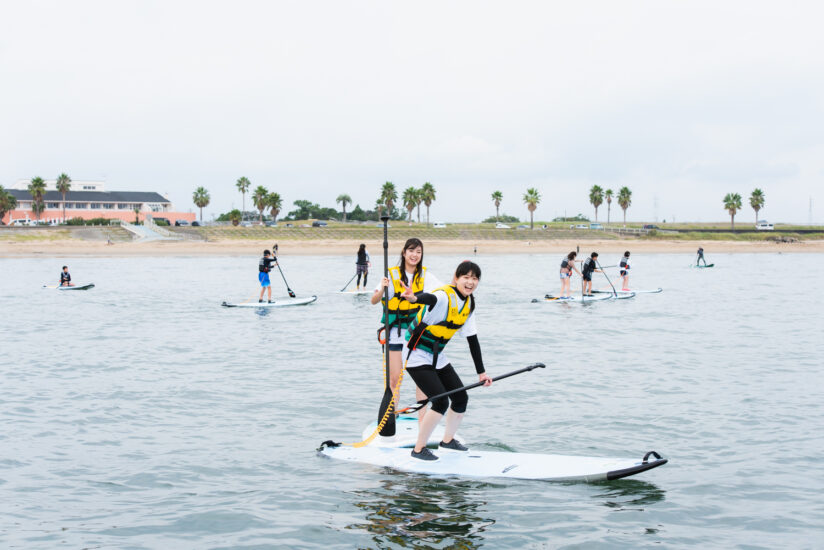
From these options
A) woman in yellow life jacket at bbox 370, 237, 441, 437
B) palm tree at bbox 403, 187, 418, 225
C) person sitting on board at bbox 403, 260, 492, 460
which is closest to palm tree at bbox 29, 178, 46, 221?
palm tree at bbox 403, 187, 418, 225

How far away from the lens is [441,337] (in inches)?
309

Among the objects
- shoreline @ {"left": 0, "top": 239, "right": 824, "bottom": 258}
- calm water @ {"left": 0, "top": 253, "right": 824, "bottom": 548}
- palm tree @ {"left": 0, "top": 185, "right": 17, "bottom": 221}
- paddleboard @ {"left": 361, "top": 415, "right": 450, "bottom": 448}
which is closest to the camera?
calm water @ {"left": 0, "top": 253, "right": 824, "bottom": 548}

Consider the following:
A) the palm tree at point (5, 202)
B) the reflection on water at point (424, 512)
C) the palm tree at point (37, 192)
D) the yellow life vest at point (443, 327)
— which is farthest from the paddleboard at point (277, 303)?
the palm tree at point (37, 192)

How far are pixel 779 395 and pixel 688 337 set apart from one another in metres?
7.34

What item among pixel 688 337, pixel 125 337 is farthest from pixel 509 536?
pixel 125 337

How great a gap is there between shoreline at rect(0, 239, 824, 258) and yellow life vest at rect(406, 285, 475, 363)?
6455 cm

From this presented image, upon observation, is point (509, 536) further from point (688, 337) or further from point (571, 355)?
point (688, 337)

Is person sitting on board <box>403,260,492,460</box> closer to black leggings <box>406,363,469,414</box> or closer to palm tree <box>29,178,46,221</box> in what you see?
black leggings <box>406,363,469,414</box>

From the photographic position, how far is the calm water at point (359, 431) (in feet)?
23.4

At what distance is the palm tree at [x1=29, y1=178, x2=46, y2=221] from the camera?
9719 centimetres

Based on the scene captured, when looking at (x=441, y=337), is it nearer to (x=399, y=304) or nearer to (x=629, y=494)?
(x=399, y=304)

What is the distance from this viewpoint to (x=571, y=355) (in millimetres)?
16750

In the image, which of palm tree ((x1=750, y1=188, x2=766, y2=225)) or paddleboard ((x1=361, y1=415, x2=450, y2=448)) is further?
palm tree ((x1=750, y1=188, x2=766, y2=225))

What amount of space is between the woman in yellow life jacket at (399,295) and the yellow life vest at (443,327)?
24.0 inches
